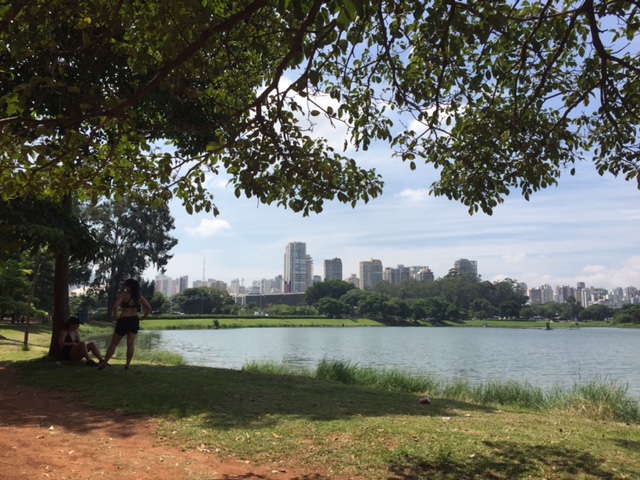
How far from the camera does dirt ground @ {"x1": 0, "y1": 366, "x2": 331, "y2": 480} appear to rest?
13.3ft

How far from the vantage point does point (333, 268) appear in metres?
178

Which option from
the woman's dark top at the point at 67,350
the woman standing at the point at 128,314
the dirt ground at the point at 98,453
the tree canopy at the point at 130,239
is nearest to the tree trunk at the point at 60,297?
the woman's dark top at the point at 67,350

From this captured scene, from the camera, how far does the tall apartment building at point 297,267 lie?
546ft

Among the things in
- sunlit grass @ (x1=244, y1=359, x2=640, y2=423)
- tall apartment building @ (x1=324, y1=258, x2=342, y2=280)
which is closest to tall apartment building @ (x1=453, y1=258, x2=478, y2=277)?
tall apartment building @ (x1=324, y1=258, x2=342, y2=280)

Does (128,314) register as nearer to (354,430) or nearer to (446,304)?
(354,430)

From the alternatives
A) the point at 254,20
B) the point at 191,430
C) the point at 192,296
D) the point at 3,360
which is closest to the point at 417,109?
the point at 254,20

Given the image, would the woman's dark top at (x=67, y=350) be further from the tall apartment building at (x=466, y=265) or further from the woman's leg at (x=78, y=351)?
the tall apartment building at (x=466, y=265)

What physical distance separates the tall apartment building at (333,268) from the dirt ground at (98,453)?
560 ft

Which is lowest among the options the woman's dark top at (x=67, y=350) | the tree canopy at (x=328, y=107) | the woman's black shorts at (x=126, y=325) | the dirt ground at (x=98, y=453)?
the dirt ground at (x=98, y=453)

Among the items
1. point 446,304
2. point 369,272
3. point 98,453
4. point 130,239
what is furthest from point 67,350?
point 369,272

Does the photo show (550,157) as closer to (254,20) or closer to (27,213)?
(254,20)

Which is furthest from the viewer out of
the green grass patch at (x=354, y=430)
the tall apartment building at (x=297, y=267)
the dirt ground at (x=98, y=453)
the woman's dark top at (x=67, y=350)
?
the tall apartment building at (x=297, y=267)

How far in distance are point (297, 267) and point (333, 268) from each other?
41.1ft

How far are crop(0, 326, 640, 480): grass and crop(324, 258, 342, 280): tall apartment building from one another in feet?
550
